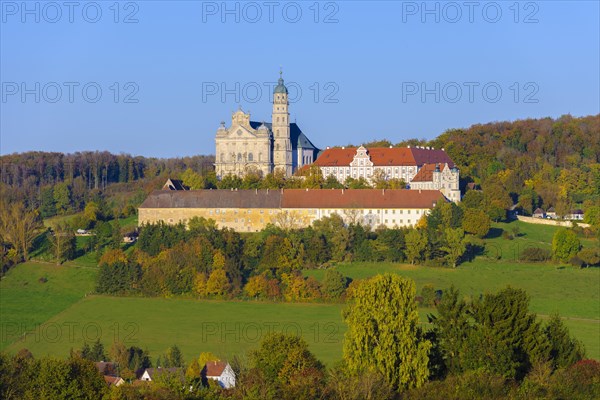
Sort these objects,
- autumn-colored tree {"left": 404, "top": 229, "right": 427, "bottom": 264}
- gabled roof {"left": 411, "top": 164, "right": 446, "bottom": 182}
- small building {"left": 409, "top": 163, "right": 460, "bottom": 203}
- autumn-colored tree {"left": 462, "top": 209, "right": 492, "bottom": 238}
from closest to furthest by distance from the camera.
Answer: autumn-colored tree {"left": 404, "top": 229, "right": 427, "bottom": 264} → autumn-colored tree {"left": 462, "top": 209, "right": 492, "bottom": 238} → small building {"left": 409, "top": 163, "right": 460, "bottom": 203} → gabled roof {"left": 411, "top": 164, "right": 446, "bottom": 182}

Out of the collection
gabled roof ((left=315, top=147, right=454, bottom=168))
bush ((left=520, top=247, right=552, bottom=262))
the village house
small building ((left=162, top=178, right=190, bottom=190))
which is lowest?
bush ((left=520, top=247, right=552, bottom=262))

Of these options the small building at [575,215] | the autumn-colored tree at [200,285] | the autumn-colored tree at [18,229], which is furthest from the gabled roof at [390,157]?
the autumn-colored tree at [200,285]

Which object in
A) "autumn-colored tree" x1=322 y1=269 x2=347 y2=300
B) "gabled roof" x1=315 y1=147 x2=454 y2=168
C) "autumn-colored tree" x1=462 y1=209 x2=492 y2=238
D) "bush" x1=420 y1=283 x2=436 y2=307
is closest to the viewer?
"bush" x1=420 y1=283 x2=436 y2=307

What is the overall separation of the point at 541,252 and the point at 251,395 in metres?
35.0

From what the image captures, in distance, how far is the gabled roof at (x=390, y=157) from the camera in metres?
81.4

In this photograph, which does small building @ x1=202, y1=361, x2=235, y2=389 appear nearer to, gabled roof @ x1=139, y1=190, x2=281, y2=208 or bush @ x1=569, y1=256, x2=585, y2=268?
bush @ x1=569, y1=256, x2=585, y2=268

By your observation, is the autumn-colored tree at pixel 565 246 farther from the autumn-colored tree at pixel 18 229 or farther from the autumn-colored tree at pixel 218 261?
the autumn-colored tree at pixel 18 229

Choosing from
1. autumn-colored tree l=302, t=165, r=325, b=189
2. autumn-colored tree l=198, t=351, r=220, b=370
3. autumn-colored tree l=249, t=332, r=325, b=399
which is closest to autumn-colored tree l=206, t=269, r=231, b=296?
autumn-colored tree l=198, t=351, r=220, b=370

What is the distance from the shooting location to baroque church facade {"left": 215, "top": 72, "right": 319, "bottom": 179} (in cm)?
8225

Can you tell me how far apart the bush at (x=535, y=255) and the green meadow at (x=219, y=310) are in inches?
21.2

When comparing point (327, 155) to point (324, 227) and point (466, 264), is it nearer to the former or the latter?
point (324, 227)

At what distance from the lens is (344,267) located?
6238 centimetres

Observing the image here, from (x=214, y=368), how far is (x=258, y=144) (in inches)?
1595

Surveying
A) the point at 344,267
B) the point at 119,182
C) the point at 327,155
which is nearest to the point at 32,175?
the point at 119,182
